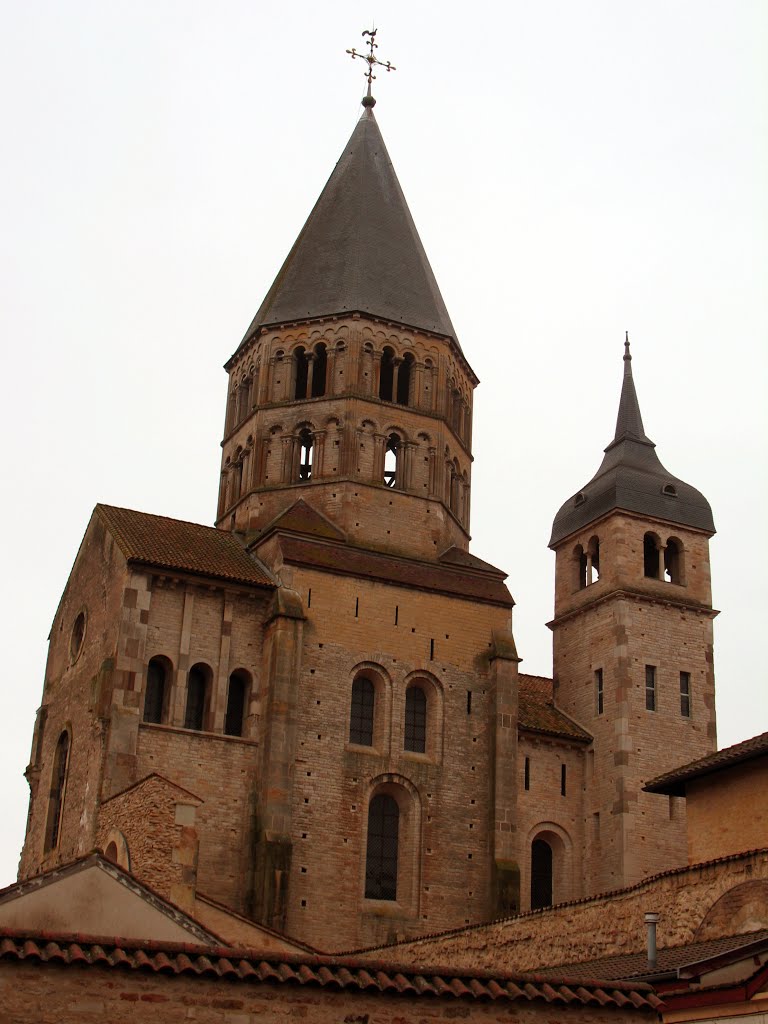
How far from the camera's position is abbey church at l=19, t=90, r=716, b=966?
3341 cm

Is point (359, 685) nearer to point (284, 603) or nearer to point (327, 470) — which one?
point (284, 603)

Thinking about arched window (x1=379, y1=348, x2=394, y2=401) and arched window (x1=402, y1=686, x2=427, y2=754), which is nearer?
arched window (x1=402, y1=686, x2=427, y2=754)

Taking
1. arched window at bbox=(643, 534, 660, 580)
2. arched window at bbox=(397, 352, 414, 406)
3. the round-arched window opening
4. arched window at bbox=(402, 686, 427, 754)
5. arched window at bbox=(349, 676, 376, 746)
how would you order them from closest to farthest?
1. arched window at bbox=(349, 676, 376, 746)
2. arched window at bbox=(402, 686, 427, 754)
3. the round-arched window opening
4. arched window at bbox=(397, 352, 414, 406)
5. arched window at bbox=(643, 534, 660, 580)

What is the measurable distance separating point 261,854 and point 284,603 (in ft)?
20.6

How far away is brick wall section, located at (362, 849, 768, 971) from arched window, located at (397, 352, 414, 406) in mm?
16502

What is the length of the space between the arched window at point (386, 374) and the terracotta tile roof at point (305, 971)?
85.6ft

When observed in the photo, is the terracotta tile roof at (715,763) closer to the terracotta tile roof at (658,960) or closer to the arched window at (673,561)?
the terracotta tile roof at (658,960)

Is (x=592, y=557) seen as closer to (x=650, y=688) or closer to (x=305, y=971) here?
(x=650, y=688)

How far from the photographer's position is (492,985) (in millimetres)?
16266

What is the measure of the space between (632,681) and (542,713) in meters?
2.90

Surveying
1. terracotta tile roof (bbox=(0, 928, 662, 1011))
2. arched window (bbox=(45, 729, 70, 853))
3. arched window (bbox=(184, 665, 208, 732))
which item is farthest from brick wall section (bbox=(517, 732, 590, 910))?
terracotta tile roof (bbox=(0, 928, 662, 1011))

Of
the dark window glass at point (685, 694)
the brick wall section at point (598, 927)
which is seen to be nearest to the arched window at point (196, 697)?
the brick wall section at point (598, 927)

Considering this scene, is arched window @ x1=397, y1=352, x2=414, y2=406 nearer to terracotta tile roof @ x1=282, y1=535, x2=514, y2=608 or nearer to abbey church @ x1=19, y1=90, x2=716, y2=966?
abbey church @ x1=19, y1=90, x2=716, y2=966

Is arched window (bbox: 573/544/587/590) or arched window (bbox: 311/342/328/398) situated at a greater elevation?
arched window (bbox: 311/342/328/398)
